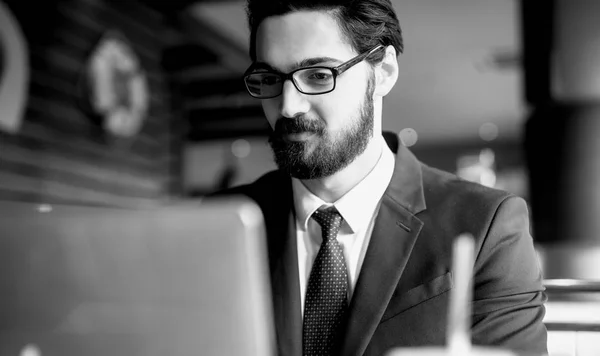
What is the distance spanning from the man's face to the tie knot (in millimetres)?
88

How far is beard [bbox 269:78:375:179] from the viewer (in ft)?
5.03

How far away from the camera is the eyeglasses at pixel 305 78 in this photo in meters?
1.52

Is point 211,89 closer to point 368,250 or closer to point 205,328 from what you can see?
point 368,250

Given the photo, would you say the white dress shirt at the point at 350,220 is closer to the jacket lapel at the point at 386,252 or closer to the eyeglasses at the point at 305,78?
the jacket lapel at the point at 386,252

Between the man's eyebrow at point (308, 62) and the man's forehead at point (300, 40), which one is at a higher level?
the man's forehead at point (300, 40)

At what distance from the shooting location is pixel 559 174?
4168 millimetres

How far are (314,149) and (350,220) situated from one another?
Answer: 0.18 metres

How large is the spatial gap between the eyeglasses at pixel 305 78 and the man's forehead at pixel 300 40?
23mm

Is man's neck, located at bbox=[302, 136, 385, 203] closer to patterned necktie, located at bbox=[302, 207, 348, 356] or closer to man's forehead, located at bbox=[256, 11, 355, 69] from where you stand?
patterned necktie, located at bbox=[302, 207, 348, 356]

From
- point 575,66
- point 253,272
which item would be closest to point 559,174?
point 575,66

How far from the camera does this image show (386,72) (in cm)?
171

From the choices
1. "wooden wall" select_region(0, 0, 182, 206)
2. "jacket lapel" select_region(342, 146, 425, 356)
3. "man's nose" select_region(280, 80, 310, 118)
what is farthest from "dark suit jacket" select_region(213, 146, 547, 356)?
"wooden wall" select_region(0, 0, 182, 206)

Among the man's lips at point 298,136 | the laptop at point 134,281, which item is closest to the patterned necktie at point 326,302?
the man's lips at point 298,136

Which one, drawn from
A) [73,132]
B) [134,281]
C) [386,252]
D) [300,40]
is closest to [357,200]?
[386,252]
